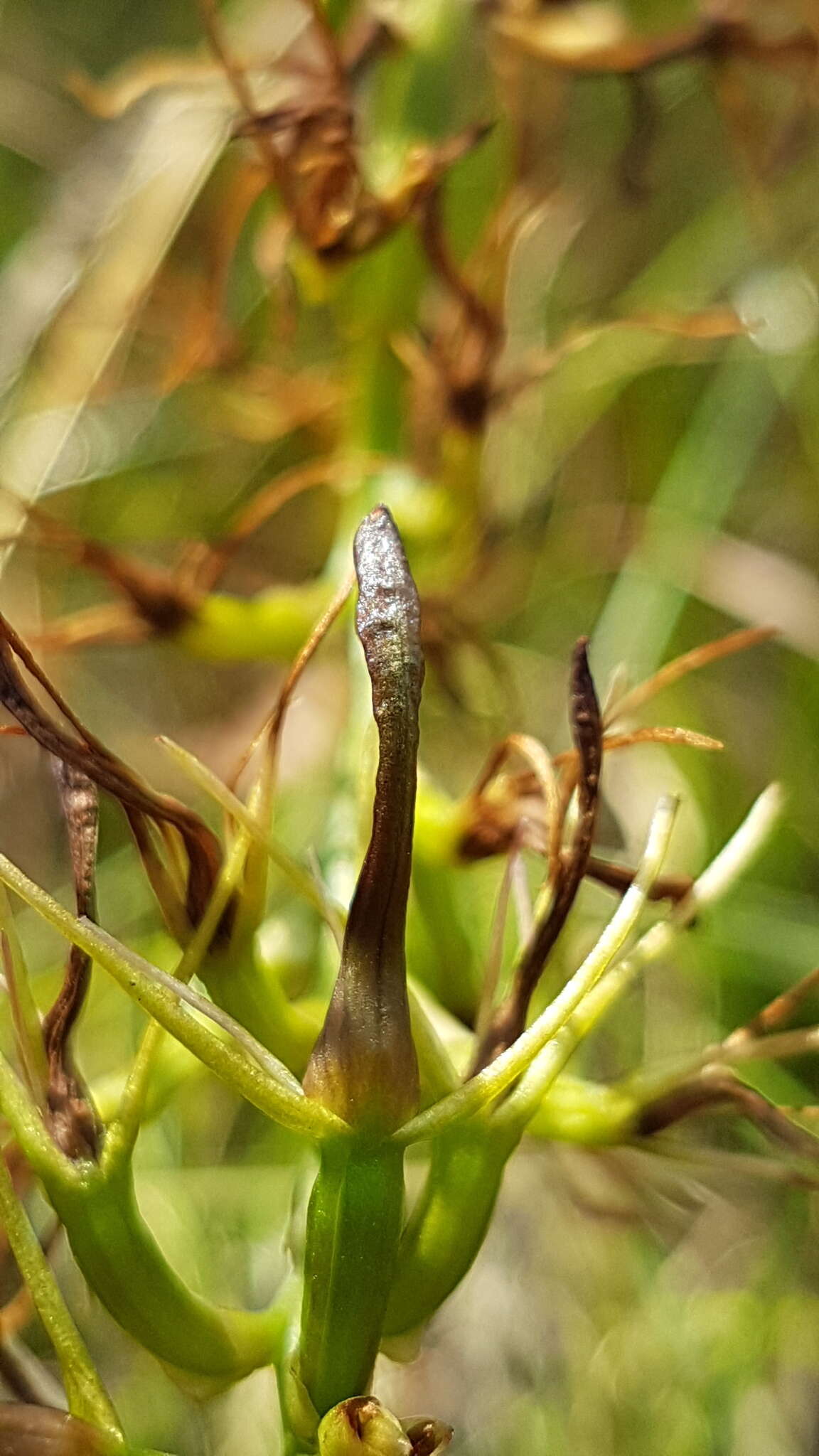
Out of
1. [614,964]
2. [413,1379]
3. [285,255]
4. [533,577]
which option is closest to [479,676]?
[533,577]

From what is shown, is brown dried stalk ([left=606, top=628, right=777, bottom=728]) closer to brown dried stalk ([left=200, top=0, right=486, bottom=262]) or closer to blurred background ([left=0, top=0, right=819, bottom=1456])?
blurred background ([left=0, top=0, right=819, bottom=1456])

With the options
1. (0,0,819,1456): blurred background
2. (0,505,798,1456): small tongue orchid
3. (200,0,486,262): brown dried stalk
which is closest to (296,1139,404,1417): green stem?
(0,505,798,1456): small tongue orchid

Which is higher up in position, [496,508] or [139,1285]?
[139,1285]

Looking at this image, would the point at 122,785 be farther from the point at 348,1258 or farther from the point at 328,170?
the point at 328,170

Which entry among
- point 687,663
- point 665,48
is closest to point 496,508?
point 665,48

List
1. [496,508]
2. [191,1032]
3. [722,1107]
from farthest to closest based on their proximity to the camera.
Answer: [496,508] → [722,1107] → [191,1032]

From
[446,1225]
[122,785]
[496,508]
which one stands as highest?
[122,785]
